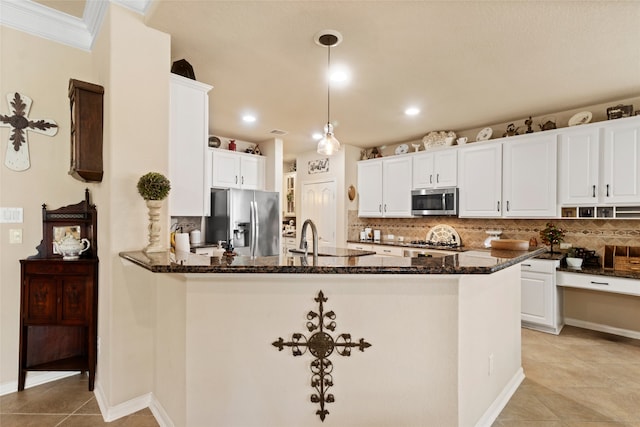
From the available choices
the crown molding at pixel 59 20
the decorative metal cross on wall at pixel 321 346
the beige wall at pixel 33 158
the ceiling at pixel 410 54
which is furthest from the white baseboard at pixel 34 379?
the ceiling at pixel 410 54

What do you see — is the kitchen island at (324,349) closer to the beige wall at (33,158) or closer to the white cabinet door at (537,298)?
the beige wall at (33,158)

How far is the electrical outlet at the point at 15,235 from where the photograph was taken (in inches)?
94.7

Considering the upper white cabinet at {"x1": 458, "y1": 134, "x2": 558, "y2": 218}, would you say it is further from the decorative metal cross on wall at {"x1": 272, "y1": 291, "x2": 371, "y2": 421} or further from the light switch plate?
the light switch plate

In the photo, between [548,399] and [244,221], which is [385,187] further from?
[548,399]

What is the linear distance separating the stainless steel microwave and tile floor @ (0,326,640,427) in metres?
2.10

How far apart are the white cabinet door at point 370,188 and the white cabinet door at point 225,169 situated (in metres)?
2.14

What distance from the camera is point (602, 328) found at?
3875mm

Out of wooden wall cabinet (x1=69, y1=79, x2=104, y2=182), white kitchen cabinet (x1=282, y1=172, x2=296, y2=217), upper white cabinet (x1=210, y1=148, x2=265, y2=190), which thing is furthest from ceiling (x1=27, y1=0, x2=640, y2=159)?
white kitchen cabinet (x1=282, y1=172, x2=296, y2=217)

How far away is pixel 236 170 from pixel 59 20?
2.91 m

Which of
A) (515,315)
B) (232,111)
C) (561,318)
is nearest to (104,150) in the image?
(232,111)

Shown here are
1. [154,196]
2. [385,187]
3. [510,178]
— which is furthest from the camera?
[385,187]

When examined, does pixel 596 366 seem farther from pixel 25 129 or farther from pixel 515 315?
pixel 25 129

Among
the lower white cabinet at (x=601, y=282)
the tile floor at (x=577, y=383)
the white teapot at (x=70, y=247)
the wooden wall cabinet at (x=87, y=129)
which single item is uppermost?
the wooden wall cabinet at (x=87, y=129)

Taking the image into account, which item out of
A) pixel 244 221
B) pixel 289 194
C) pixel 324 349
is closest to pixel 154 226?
pixel 324 349
